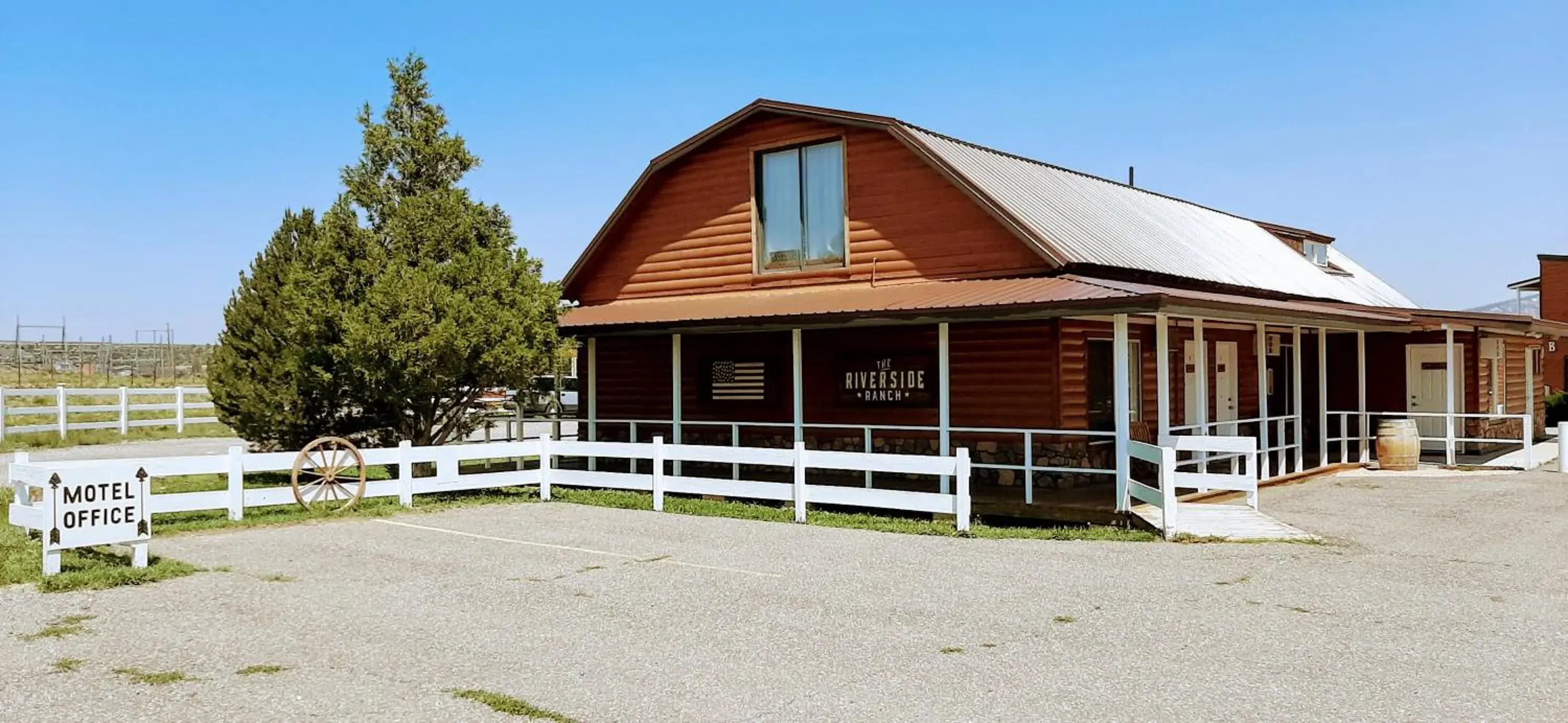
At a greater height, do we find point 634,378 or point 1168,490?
point 634,378

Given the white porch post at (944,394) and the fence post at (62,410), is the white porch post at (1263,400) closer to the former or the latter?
the white porch post at (944,394)

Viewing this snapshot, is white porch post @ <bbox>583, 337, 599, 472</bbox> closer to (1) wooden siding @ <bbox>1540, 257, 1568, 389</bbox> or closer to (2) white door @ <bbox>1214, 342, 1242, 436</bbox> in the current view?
(2) white door @ <bbox>1214, 342, 1242, 436</bbox>

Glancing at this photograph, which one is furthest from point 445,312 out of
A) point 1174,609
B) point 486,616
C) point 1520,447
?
point 1520,447

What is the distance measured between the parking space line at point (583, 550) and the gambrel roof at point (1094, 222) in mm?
7706

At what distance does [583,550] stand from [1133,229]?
41.5 ft

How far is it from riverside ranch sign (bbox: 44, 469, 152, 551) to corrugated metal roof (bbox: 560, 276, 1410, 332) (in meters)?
8.18

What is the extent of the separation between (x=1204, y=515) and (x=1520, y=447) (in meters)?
14.7

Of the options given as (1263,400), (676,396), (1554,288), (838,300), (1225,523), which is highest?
(1554,288)

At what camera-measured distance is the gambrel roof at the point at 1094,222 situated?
58.6 ft

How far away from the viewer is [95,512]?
11.0 meters

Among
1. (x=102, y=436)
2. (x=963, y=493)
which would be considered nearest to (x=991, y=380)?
(x=963, y=493)

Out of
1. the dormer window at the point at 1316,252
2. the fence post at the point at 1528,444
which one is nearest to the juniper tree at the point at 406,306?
the fence post at the point at 1528,444

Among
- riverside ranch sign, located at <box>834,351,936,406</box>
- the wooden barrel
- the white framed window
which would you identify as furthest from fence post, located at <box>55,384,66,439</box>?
the wooden barrel

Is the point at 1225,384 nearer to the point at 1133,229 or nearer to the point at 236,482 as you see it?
the point at 1133,229
